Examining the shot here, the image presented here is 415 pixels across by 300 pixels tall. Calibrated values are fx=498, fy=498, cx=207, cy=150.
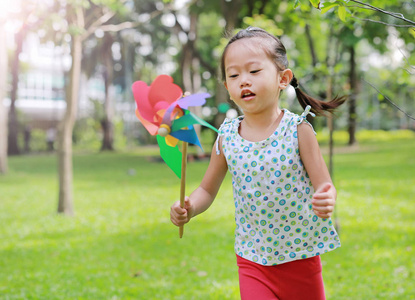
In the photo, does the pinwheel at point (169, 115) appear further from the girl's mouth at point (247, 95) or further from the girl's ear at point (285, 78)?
the girl's ear at point (285, 78)

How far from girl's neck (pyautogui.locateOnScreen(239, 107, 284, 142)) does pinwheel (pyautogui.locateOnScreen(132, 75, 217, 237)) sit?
31 cm

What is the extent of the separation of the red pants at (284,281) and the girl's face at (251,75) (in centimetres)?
69

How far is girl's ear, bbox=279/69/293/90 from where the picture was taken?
219cm

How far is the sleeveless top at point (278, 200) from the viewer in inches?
82.7

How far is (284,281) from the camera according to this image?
2.13 metres

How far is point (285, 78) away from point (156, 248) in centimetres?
414

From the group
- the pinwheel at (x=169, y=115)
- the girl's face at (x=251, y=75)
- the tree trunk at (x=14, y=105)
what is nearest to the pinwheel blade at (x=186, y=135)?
the pinwheel at (x=169, y=115)

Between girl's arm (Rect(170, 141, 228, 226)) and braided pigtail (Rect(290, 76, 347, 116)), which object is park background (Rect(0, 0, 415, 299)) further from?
girl's arm (Rect(170, 141, 228, 226))

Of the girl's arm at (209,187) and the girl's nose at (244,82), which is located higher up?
the girl's nose at (244,82)

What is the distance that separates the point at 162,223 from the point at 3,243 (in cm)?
222

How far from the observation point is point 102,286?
4.51 meters

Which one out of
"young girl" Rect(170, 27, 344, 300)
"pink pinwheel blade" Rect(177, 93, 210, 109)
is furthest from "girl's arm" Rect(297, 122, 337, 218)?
"pink pinwheel blade" Rect(177, 93, 210, 109)

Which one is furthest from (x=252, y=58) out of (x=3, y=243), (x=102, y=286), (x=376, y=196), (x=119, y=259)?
(x=376, y=196)

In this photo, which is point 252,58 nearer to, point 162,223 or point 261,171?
point 261,171
